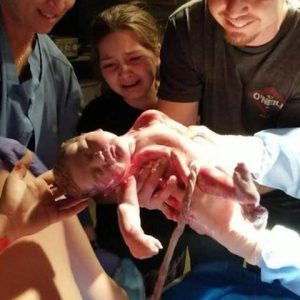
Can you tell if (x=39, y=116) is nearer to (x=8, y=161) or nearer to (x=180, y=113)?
(x=180, y=113)

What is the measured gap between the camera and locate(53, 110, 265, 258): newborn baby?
0.63m

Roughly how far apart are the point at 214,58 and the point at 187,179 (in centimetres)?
50

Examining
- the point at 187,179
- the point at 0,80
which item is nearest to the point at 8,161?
the point at 187,179

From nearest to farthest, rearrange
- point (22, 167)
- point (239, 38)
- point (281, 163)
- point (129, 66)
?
point (22, 167) < point (281, 163) < point (239, 38) < point (129, 66)

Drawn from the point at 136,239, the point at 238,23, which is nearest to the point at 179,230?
the point at 136,239

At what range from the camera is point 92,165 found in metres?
0.67

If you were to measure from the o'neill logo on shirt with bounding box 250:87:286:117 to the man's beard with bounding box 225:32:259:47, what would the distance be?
11 cm

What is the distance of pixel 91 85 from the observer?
6.90ft

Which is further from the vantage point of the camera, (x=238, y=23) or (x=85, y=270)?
(x=238, y=23)

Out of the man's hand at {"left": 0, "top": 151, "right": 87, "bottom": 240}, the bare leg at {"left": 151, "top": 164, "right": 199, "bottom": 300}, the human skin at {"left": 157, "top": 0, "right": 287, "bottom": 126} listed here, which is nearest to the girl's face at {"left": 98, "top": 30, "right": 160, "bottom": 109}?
the human skin at {"left": 157, "top": 0, "right": 287, "bottom": 126}

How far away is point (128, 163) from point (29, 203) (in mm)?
139

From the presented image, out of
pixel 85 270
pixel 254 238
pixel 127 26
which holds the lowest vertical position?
pixel 85 270

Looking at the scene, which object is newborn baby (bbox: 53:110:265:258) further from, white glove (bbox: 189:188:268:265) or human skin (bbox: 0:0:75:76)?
human skin (bbox: 0:0:75:76)

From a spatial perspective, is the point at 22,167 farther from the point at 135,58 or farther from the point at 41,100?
the point at 135,58
